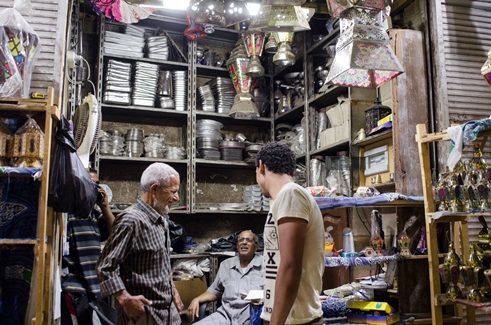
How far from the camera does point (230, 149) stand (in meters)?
5.20

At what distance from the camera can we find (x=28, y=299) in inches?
96.1

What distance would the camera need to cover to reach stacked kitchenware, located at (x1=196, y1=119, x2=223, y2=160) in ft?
16.6

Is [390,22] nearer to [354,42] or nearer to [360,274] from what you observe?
[354,42]

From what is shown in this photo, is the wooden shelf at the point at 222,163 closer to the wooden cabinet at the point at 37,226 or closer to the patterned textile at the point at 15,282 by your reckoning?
the wooden cabinet at the point at 37,226

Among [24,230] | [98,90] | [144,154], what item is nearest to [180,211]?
[144,154]

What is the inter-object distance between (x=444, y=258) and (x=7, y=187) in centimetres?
252

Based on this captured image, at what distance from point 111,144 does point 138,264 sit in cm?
263

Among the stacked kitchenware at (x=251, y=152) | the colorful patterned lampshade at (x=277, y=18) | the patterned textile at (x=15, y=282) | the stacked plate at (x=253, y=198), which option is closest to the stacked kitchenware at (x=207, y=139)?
the stacked kitchenware at (x=251, y=152)

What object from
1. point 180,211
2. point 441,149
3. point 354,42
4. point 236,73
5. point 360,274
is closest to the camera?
point 354,42

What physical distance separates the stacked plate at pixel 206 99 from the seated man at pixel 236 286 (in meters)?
1.73

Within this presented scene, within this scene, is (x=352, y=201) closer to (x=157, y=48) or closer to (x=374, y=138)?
(x=374, y=138)

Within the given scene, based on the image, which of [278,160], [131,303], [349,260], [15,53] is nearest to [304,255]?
[278,160]

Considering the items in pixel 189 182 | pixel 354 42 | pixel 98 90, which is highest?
pixel 98 90

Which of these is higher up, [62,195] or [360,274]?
[62,195]
